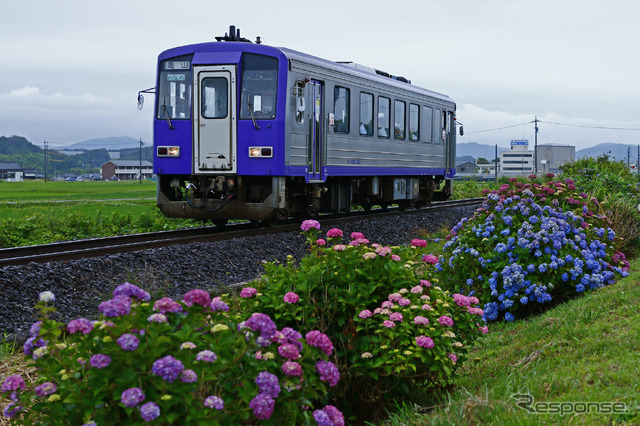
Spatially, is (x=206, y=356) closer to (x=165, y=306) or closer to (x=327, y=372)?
(x=165, y=306)

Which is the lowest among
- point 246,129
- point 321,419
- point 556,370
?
point 556,370

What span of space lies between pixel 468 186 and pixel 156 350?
3286 cm

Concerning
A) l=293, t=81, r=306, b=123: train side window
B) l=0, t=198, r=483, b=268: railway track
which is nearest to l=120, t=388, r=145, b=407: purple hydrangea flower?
l=0, t=198, r=483, b=268: railway track

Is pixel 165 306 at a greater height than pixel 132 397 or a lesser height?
greater

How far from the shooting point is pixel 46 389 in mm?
3281

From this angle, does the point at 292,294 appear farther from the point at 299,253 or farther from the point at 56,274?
the point at 299,253

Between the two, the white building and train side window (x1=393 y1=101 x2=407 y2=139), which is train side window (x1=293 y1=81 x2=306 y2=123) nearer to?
train side window (x1=393 y1=101 x2=407 y2=139)

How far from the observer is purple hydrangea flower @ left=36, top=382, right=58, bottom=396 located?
129 inches

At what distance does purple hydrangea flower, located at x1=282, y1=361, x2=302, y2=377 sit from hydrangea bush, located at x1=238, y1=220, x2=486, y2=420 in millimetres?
1027

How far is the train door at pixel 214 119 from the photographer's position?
12812 mm

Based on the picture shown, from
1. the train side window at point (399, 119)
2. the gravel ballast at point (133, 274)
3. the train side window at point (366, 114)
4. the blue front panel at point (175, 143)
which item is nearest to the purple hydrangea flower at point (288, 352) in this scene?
the gravel ballast at point (133, 274)

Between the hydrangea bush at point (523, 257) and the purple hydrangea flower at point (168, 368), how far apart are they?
4.46 meters

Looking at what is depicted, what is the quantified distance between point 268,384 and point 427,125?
57.2ft

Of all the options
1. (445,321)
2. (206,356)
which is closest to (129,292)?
(206,356)
